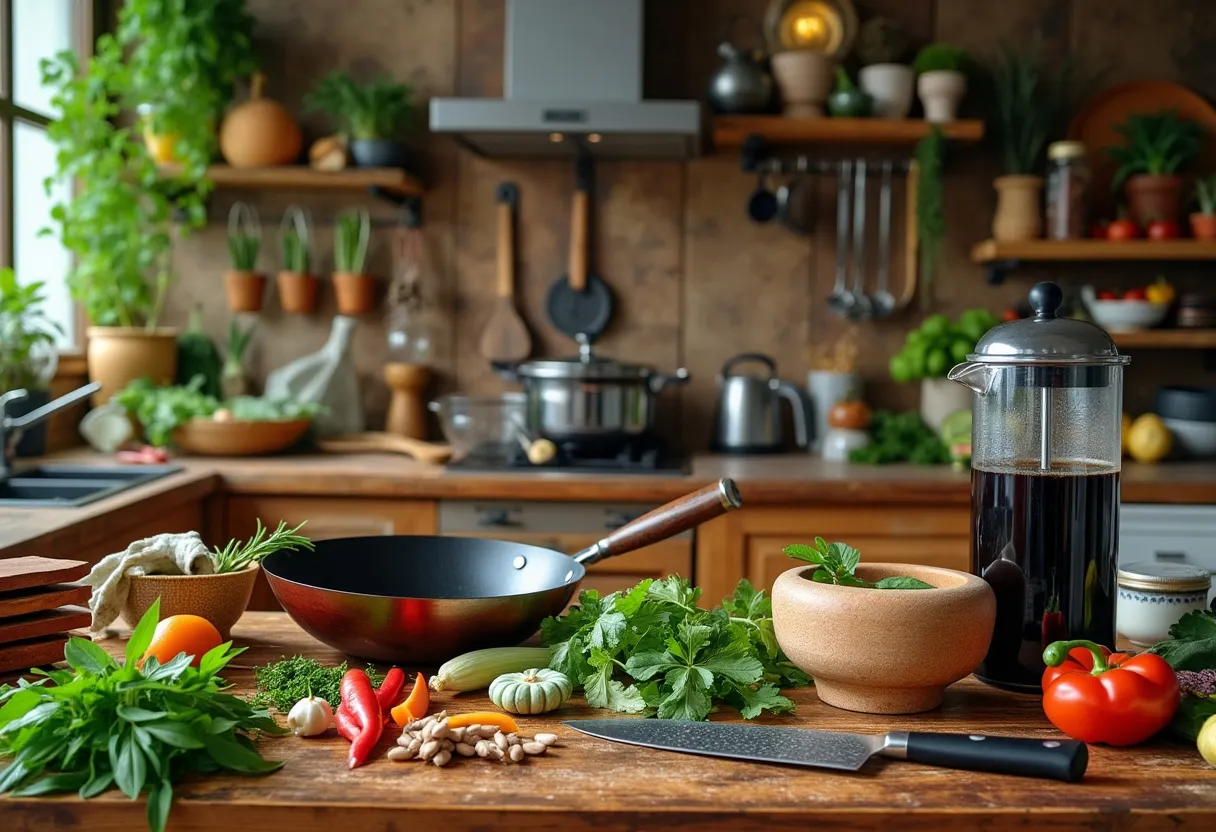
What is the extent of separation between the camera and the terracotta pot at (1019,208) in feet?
11.2

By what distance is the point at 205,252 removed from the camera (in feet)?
12.2

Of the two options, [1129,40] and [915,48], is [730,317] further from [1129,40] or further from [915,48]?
[1129,40]

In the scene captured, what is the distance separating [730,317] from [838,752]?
8.84 feet

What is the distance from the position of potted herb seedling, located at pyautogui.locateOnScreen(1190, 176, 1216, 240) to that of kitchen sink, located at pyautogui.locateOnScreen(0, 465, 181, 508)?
9.11 ft

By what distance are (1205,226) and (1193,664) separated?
2510mm

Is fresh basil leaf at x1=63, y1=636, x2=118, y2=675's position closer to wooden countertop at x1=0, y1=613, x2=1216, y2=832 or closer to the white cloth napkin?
wooden countertop at x1=0, y1=613, x2=1216, y2=832

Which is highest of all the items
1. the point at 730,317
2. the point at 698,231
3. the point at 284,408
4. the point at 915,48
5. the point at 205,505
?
the point at 915,48

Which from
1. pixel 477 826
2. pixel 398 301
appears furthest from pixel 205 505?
pixel 477 826

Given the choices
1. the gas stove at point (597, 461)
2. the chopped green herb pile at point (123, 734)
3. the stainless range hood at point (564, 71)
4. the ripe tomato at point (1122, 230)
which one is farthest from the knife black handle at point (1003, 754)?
the ripe tomato at point (1122, 230)

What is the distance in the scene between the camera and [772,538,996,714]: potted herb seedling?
3.65 feet

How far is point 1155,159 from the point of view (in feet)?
11.0

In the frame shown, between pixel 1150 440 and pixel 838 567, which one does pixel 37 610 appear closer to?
pixel 838 567

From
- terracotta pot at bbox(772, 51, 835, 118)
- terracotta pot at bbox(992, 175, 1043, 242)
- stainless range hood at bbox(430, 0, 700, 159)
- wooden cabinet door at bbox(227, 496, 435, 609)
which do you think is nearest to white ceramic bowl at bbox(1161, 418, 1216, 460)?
terracotta pot at bbox(992, 175, 1043, 242)

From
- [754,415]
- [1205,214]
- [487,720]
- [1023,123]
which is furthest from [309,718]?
[1205,214]
